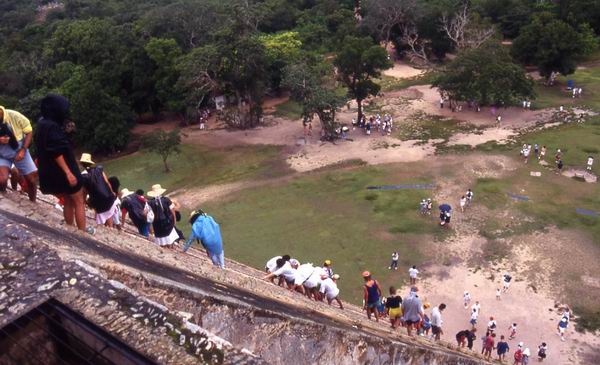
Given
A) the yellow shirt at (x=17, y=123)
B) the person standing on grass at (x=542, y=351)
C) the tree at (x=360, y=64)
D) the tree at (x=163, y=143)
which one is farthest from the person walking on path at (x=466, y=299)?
the tree at (x=163, y=143)

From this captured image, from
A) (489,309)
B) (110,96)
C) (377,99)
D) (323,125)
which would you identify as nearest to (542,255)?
(489,309)

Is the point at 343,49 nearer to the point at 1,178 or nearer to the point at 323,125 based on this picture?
the point at 323,125

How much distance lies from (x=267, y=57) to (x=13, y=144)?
1145 inches

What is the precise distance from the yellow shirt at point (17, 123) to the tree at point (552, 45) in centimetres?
3808

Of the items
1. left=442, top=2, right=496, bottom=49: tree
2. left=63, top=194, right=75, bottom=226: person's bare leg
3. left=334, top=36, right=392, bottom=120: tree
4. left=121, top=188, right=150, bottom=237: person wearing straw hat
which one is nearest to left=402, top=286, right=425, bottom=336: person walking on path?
left=121, top=188, right=150, bottom=237: person wearing straw hat

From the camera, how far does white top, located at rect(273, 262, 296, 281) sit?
10625mm

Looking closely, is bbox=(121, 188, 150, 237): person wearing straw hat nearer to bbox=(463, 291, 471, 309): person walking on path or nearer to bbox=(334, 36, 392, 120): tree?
bbox=(463, 291, 471, 309): person walking on path

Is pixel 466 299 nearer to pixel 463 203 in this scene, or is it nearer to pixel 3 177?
pixel 463 203

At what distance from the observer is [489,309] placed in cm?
1842

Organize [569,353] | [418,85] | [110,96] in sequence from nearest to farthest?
[569,353] < [110,96] < [418,85]

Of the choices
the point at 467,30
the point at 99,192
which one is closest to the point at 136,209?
the point at 99,192

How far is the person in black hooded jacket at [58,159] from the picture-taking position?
6.48 metres

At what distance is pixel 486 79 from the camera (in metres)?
33.7

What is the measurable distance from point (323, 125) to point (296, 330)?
27536mm
